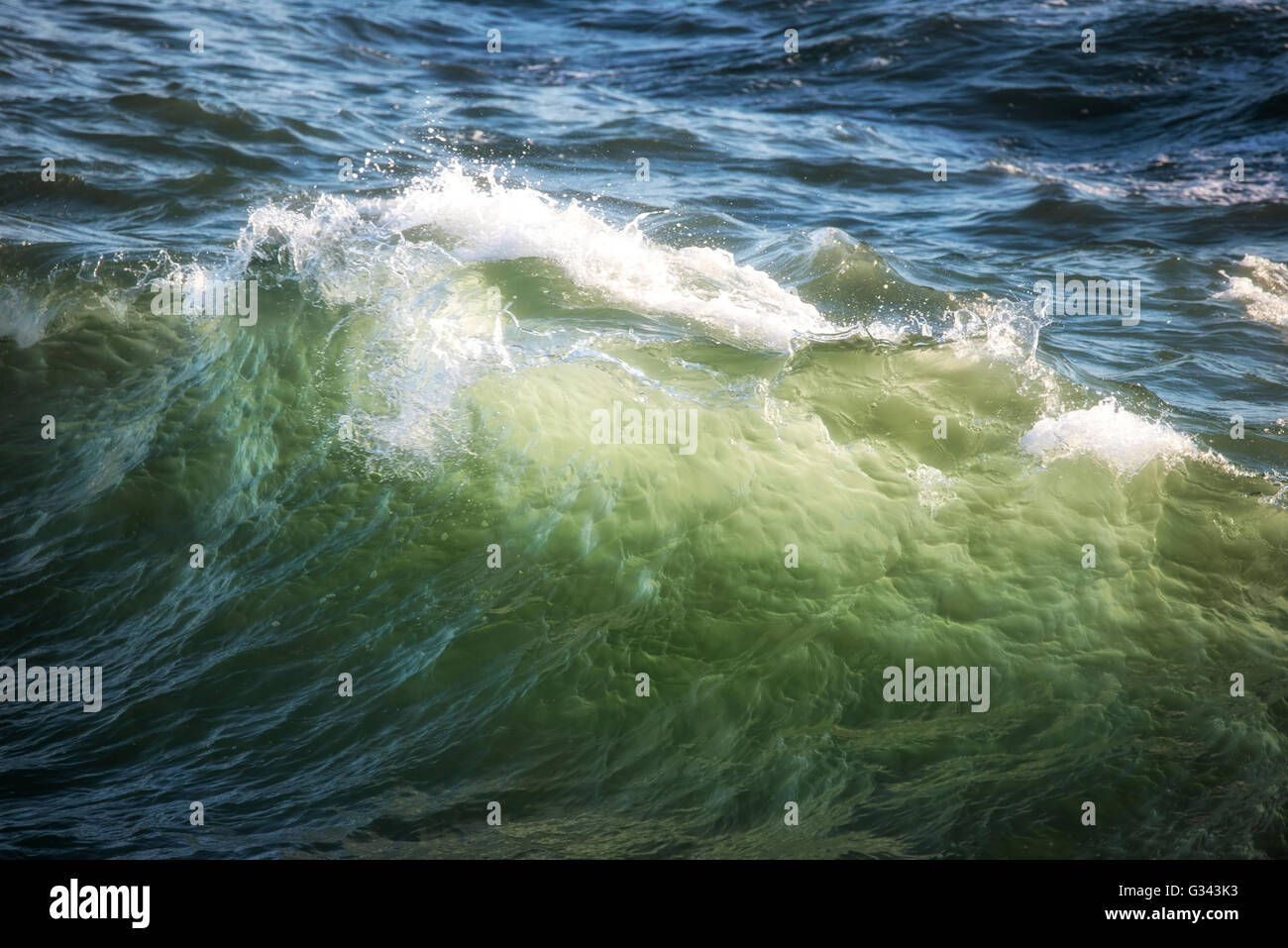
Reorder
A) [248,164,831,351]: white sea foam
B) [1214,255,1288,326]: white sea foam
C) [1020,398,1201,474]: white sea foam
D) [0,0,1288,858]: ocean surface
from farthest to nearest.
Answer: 1. [1214,255,1288,326]: white sea foam
2. [248,164,831,351]: white sea foam
3. [1020,398,1201,474]: white sea foam
4. [0,0,1288,858]: ocean surface

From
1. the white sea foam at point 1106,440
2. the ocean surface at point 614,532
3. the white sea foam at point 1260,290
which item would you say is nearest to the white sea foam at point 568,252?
the ocean surface at point 614,532

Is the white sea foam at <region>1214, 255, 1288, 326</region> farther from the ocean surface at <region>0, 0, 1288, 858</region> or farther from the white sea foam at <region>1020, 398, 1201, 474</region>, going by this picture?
the white sea foam at <region>1020, 398, 1201, 474</region>

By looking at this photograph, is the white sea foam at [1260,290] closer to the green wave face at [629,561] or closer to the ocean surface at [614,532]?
the ocean surface at [614,532]

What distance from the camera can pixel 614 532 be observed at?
526cm

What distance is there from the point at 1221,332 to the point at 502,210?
534 cm

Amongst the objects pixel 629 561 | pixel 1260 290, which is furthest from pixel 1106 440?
pixel 1260 290

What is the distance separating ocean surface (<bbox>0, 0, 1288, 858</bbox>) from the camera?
403cm

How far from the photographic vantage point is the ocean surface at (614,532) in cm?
403

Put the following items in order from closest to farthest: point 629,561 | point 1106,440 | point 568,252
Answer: point 629,561
point 1106,440
point 568,252

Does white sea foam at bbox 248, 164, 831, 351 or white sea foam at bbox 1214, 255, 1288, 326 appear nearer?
white sea foam at bbox 248, 164, 831, 351

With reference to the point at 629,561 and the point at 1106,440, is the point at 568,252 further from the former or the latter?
the point at 1106,440

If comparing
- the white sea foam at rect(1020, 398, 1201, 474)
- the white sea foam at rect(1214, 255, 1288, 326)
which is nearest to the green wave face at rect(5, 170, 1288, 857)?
the white sea foam at rect(1020, 398, 1201, 474)

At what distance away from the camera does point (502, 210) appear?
23.1 feet

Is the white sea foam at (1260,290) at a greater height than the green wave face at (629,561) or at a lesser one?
greater
